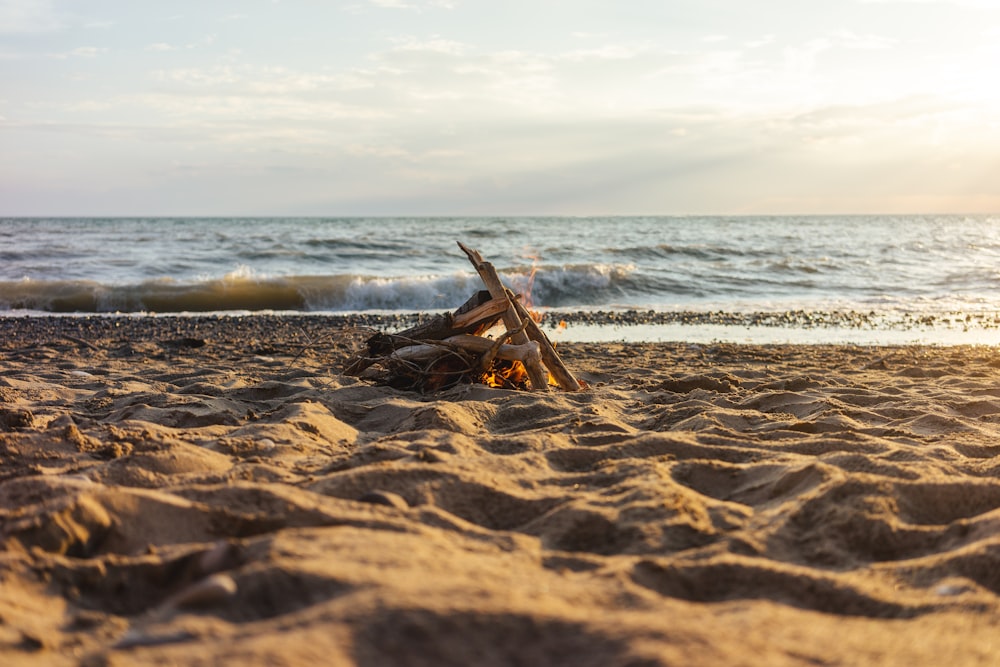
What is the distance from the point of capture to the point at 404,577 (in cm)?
183

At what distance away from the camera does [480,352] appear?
5234 millimetres

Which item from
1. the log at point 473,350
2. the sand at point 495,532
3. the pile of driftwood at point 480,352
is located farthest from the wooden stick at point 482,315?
the sand at point 495,532

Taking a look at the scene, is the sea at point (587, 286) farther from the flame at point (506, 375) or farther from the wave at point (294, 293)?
the flame at point (506, 375)

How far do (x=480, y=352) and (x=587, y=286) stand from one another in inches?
463

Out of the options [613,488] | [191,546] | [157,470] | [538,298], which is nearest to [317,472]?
[157,470]

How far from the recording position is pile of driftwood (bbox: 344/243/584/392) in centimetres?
517

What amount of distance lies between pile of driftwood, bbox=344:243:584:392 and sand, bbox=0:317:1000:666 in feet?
1.70

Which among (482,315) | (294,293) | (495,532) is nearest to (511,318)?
(482,315)

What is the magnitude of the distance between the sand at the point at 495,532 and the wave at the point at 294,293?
10040 mm

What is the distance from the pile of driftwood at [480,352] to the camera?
517 cm

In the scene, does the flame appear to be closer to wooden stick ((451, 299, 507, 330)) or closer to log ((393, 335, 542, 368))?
log ((393, 335, 542, 368))

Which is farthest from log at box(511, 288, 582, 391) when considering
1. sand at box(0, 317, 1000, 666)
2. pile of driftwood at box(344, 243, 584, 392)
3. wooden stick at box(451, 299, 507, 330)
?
sand at box(0, 317, 1000, 666)

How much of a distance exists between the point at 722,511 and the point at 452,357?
292 cm

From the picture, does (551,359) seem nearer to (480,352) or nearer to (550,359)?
(550,359)
